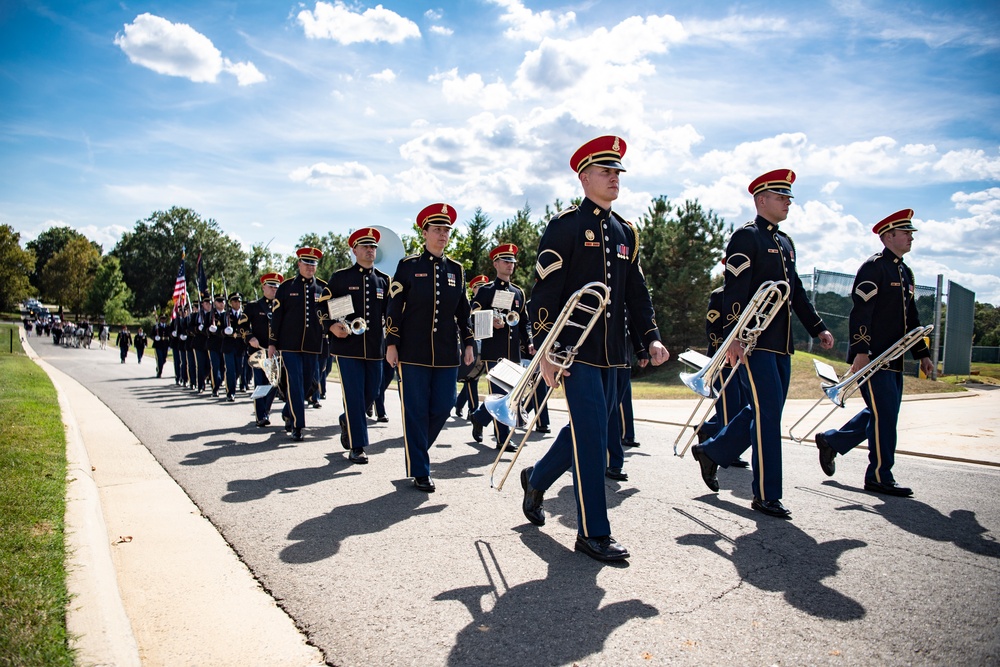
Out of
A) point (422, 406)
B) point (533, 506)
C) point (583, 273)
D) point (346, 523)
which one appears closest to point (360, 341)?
point (422, 406)

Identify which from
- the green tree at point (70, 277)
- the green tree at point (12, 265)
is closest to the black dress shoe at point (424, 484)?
the green tree at point (12, 265)

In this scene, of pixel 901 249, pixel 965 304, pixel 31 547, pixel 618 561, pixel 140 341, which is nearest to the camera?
pixel 31 547

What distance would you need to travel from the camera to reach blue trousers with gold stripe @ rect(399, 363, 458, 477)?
576cm

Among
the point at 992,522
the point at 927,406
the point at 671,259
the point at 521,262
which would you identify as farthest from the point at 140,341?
the point at 992,522

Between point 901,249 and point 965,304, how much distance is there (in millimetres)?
19084

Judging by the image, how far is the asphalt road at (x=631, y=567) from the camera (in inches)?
114

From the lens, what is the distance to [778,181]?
5.32 metres

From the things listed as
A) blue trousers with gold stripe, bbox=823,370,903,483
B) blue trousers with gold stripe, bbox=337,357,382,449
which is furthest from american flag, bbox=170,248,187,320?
blue trousers with gold stripe, bbox=823,370,903,483

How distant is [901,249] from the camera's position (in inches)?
236

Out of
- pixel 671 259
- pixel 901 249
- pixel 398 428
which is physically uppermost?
pixel 671 259

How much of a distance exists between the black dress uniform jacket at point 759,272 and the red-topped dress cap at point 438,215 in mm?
2377

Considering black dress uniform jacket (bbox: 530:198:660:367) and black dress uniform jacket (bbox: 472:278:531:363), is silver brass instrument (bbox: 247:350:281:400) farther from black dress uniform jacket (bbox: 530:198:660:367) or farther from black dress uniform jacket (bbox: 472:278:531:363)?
black dress uniform jacket (bbox: 530:198:660:367)

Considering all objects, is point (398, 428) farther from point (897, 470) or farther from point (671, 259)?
point (671, 259)

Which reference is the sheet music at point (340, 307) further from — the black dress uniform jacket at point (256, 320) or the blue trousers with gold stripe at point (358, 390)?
the black dress uniform jacket at point (256, 320)
